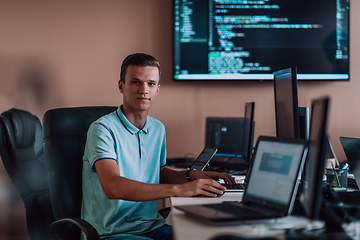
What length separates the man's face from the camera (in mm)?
1508

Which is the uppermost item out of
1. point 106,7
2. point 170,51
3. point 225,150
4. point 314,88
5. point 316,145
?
point 106,7

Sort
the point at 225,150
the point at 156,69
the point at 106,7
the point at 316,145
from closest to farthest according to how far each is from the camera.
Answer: the point at 316,145
the point at 156,69
the point at 225,150
the point at 106,7

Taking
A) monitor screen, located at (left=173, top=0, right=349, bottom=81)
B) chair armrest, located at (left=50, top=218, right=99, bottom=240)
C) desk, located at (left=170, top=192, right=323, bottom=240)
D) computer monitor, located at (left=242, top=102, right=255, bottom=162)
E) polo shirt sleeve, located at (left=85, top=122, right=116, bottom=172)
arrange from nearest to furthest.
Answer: desk, located at (left=170, top=192, right=323, bottom=240) → chair armrest, located at (left=50, top=218, right=99, bottom=240) → polo shirt sleeve, located at (left=85, top=122, right=116, bottom=172) → computer monitor, located at (left=242, top=102, right=255, bottom=162) → monitor screen, located at (left=173, top=0, right=349, bottom=81)

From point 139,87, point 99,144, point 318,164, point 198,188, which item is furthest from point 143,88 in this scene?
point 318,164

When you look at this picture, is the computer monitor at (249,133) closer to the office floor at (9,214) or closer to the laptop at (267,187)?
the laptop at (267,187)

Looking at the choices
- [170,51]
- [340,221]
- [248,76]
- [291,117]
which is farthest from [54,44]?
[340,221]

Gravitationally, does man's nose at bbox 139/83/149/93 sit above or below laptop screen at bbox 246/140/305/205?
above

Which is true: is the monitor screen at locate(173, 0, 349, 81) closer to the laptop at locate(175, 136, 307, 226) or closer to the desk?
the laptop at locate(175, 136, 307, 226)

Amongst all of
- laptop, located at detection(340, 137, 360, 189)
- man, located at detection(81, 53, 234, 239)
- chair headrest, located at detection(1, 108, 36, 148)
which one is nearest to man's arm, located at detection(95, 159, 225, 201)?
man, located at detection(81, 53, 234, 239)

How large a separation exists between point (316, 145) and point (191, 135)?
5.51 ft

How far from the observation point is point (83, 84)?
247 cm

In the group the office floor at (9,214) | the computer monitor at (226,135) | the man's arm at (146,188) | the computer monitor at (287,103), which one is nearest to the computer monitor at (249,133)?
the computer monitor at (226,135)

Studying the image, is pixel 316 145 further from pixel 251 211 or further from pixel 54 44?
pixel 54 44

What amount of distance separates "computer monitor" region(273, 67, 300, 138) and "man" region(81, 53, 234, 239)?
1.13 ft
